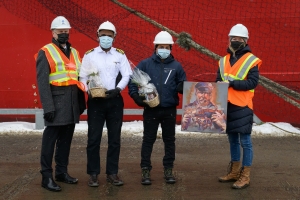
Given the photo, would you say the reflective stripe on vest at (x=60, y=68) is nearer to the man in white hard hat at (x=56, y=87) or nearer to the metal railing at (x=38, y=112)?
the man in white hard hat at (x=56, y=87)

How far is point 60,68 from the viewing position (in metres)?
5.45

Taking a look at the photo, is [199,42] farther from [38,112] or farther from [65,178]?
[65,178]

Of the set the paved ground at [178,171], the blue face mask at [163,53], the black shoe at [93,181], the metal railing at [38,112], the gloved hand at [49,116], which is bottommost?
the paved ground at [178,171]

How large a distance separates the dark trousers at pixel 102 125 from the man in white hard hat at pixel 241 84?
1192mm

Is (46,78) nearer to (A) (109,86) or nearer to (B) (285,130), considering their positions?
(A) (109,86)

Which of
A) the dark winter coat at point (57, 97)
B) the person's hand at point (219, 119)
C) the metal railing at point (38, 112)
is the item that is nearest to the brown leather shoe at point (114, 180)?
the dark winter coat at point (57, 97)

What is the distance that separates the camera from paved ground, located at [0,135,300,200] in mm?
5379

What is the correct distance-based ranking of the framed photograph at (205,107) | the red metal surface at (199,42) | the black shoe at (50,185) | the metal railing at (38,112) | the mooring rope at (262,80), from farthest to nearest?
the red metal surface at (199,42)
the metal railing at (38,112)
the mooring rope at (262,80)
the black shoe at (50,185)
the framed photograph at (205,107)

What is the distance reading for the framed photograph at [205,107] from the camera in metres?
5.34

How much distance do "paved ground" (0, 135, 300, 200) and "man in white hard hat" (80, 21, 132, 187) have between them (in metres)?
0.34

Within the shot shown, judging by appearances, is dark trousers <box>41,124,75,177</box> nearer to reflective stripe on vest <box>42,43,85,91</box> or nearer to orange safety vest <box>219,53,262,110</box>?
reflective stripe on vest <box>42,43,85,91</box>

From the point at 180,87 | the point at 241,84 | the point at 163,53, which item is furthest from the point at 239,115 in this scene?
the point at 163,53

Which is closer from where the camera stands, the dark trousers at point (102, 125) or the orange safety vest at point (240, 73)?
the orange safety vest at point (240, 73)

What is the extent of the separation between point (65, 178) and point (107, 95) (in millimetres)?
1139
